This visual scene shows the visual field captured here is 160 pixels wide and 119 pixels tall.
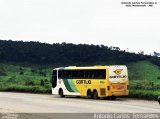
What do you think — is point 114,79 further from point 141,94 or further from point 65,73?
point 65,73

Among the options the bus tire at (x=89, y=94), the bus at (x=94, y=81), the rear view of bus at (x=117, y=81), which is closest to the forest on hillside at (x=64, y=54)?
the bus at (x=94, y=81)

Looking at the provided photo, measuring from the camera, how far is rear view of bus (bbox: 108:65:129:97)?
4050 centimetres

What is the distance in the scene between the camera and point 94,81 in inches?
1658

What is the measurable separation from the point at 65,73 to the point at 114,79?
7.22 metres

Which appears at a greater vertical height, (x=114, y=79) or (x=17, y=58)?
(x=17, y=58)

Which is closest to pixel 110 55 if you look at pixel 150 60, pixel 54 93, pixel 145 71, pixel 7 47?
pixel 150 60

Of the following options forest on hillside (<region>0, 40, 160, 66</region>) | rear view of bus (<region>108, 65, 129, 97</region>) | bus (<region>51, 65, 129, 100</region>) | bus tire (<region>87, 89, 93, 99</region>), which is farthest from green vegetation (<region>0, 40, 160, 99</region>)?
rear view of bus (<region>108, 65, 129, 97</region>)

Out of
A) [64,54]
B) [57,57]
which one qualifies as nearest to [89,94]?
[57,57]

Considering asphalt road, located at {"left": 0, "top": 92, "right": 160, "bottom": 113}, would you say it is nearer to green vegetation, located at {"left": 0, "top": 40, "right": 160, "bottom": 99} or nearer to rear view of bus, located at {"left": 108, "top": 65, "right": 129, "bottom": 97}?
rear view of bus, located at {"left": 108, "top": 65, "right": 129, "bottom": 97}

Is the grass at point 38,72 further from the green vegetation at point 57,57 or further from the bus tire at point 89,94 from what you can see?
the bus tire at point 89,94

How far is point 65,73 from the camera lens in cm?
4653

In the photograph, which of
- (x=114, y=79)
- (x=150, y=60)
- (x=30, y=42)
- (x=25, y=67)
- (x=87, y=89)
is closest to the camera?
(x=114, y=79)

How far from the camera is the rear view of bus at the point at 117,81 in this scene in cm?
4050

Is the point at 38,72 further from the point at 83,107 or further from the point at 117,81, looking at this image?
the point at 83,107
